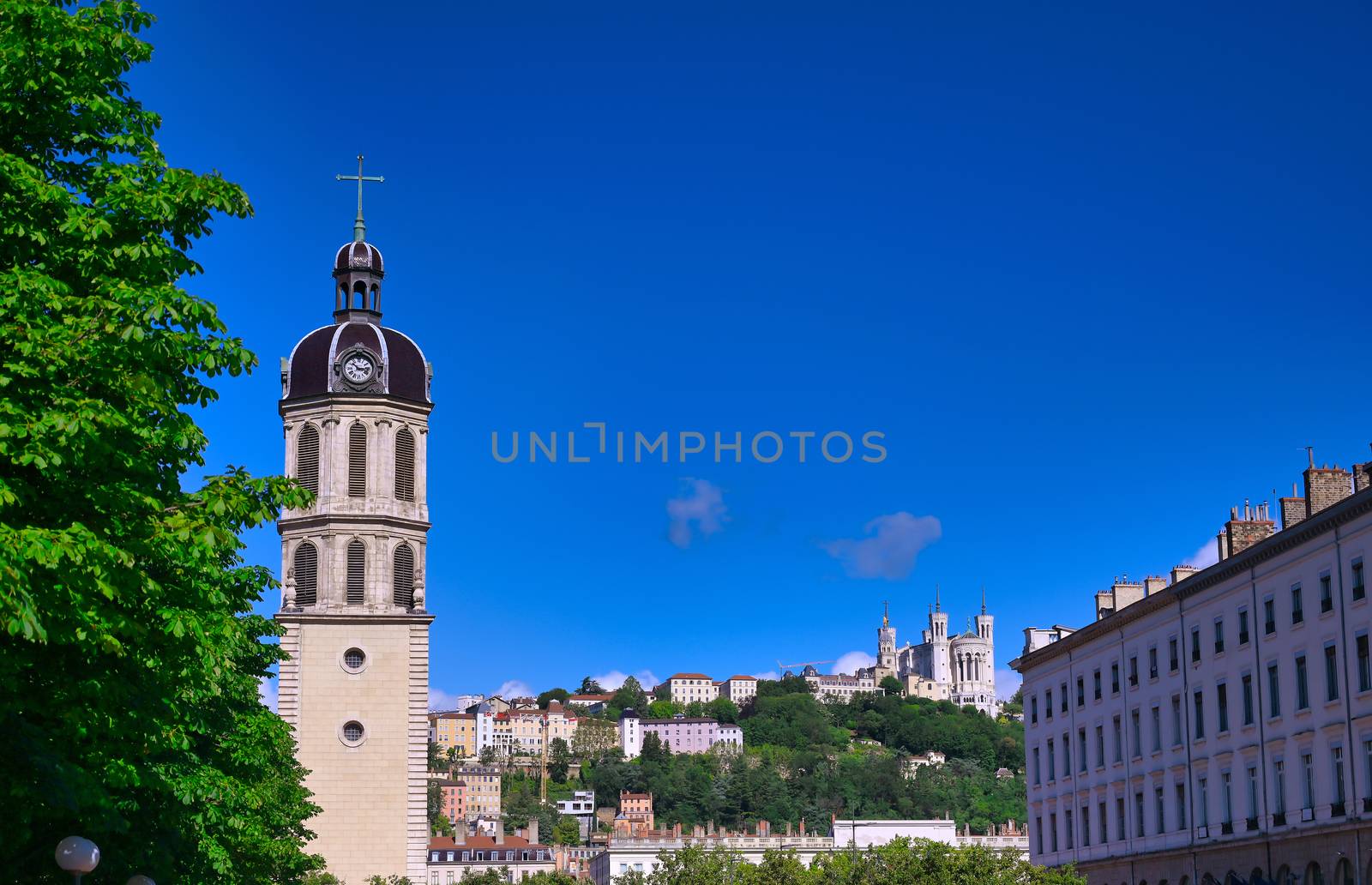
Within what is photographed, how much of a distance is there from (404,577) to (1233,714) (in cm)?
3169

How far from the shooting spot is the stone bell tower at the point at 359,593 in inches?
2665

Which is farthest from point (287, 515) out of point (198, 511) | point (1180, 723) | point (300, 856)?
point (198, 511)

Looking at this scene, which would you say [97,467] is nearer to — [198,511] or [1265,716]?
[198,511]

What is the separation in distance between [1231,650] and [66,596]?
54333 millimetres

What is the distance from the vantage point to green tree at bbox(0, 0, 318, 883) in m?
20.5

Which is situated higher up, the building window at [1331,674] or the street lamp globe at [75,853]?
the building window at [1331,674]

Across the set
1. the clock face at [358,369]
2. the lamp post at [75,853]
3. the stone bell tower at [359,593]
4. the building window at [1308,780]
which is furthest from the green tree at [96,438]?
the clock face at [358,369]

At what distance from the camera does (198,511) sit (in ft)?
74.5

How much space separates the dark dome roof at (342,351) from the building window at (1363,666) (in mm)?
36717

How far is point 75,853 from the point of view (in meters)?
20.9

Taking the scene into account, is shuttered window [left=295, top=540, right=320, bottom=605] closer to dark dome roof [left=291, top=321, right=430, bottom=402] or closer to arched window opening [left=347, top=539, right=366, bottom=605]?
arched window opening [left=347, top=539, right=366, bottom=605]

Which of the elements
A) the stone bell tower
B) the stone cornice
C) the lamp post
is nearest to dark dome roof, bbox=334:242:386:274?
the stone bell tower

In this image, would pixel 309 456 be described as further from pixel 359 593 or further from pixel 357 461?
pixel 359 593

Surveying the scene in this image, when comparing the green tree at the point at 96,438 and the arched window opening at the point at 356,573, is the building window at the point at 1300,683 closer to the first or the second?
the arched window opening at the point at 356,573
